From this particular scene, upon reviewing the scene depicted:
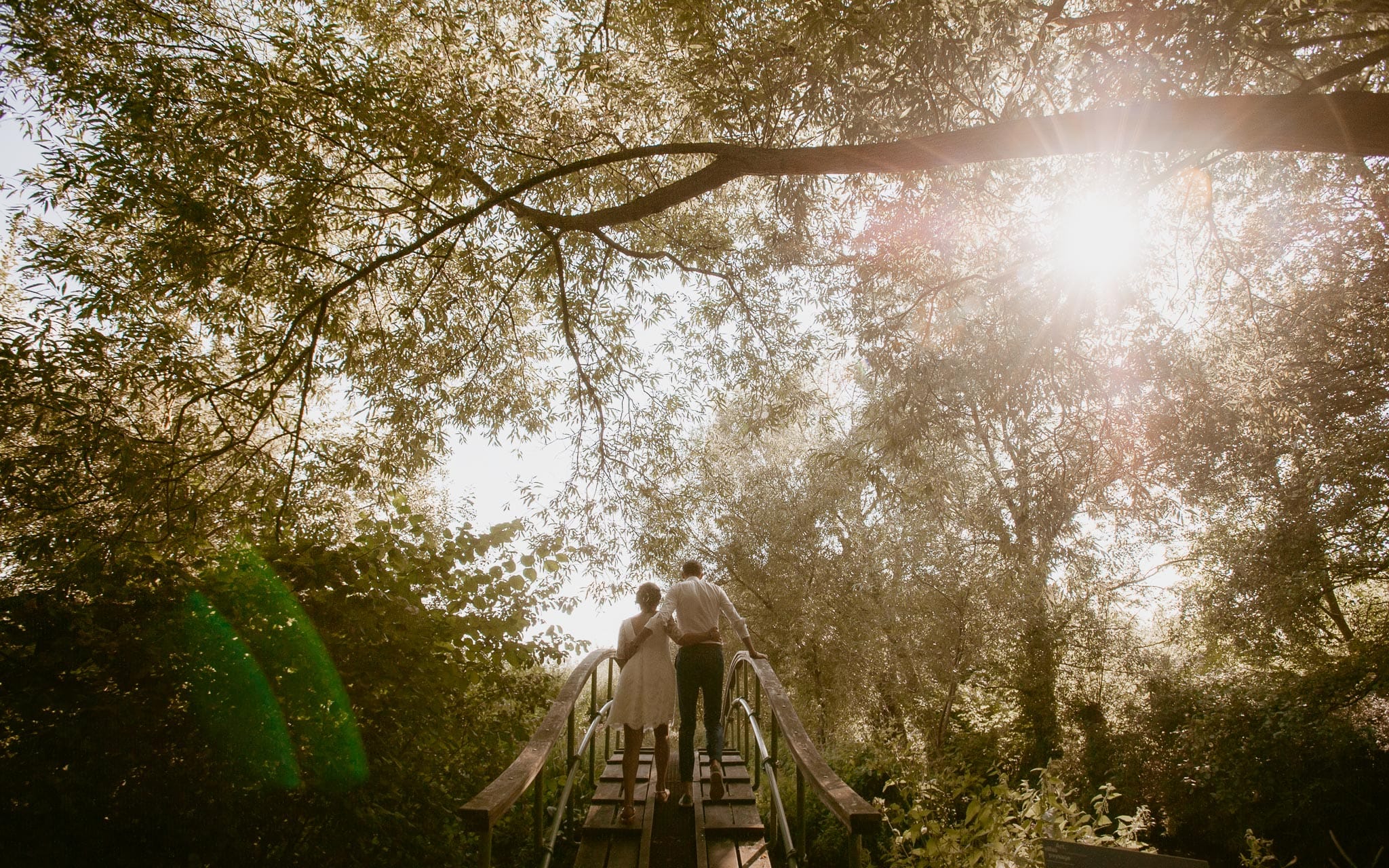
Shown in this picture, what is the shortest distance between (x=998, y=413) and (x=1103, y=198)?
244 cm

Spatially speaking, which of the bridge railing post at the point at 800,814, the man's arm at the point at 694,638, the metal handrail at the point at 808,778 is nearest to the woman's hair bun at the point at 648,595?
the man's arm at the point at 694,638

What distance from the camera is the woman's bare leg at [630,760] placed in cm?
418

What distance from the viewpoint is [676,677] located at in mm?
4879

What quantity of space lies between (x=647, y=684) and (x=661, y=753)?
55 cm

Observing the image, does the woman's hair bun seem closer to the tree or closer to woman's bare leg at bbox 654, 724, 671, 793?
woman's bare leg at bbox 654, 724, 671, 793

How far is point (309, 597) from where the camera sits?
161 inches

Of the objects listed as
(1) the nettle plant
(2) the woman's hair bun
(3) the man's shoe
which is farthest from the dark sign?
(2) the woman's hair bun

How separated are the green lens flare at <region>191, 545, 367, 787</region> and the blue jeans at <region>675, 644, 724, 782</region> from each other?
2.00m

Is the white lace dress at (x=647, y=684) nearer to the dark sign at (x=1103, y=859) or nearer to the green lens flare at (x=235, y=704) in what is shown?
the green lens flare at (x=235, y=704)

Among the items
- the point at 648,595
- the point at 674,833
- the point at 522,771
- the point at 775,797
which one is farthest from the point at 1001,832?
the point at 522,771

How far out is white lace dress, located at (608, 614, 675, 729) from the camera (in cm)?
469

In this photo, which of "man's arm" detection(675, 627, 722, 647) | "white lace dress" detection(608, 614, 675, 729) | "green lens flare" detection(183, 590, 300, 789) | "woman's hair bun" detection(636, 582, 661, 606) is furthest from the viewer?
"woman's hair bun" detection(636, 582, 661, 606)

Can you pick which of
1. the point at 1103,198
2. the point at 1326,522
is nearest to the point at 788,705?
the point at 1103,198

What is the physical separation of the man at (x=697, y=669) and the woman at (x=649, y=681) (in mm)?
51
